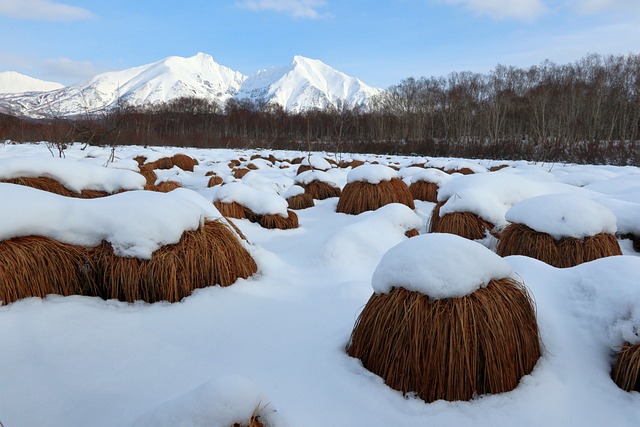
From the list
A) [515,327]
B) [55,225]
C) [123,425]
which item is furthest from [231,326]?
[515,327]

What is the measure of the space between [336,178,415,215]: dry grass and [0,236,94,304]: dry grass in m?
4.13

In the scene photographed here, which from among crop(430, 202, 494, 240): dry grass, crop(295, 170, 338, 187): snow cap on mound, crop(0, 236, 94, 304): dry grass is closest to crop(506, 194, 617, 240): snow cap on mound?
crop(430, 202, 494, 240): dry grass

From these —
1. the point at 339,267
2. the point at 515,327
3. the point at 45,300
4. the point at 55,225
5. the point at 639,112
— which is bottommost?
the point at 339,267

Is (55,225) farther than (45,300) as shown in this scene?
Yes

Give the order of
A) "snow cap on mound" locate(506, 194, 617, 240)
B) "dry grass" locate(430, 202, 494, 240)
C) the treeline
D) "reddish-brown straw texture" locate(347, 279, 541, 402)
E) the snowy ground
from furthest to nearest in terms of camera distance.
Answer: the treeline, "dry grass" locate(430, 202, 494, 240), "snow cap on mound" locate(506, 194, 617, 240), "reddish-brown straw texture" locate(347, 279, 541, 402), the snowy ground

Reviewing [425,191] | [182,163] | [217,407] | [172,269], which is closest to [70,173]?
[172,269]

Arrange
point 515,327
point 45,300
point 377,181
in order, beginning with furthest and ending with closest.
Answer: point 377,181 → point 45,300 → point 515,327

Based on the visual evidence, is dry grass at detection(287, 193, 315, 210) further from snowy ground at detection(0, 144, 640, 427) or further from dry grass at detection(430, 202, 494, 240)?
snowy ground at detection(0, 144, 640, 427)

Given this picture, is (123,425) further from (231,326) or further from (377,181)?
(377,181)

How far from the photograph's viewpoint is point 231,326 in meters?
1.98

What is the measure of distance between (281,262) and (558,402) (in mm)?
2258

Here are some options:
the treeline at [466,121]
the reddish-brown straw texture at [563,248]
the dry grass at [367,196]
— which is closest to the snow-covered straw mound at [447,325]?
the reddish-brown straw texture at [563,248]

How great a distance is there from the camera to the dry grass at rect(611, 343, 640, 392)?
4.45 ft

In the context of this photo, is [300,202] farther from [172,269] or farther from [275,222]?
[172,269]
